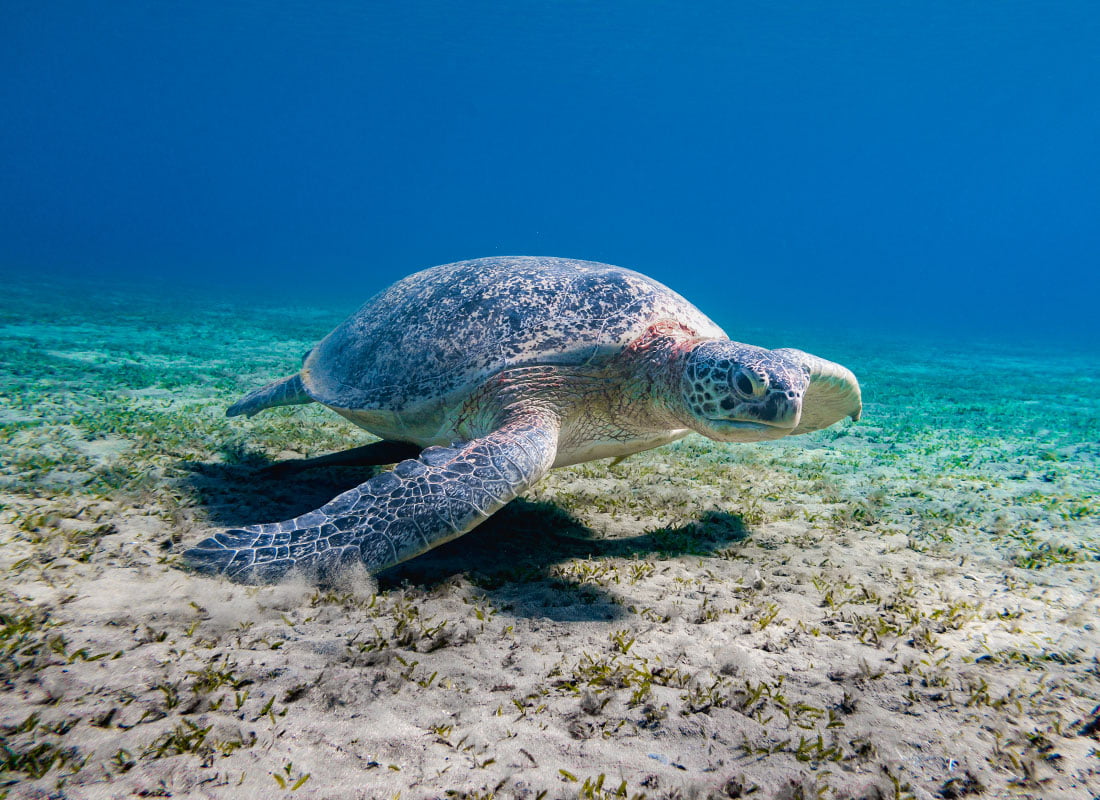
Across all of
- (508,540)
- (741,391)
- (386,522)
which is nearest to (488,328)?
(508,540)

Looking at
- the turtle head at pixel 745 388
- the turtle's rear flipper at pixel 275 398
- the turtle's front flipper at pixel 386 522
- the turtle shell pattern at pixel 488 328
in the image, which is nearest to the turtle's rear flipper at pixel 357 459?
the turtle shell pattern at pixel 488 328

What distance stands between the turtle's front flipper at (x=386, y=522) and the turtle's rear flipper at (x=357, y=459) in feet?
4.32

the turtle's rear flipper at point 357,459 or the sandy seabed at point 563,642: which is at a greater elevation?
the turtle's rear flipper at point 357,459

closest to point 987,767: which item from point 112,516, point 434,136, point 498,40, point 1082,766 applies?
point 1082,766

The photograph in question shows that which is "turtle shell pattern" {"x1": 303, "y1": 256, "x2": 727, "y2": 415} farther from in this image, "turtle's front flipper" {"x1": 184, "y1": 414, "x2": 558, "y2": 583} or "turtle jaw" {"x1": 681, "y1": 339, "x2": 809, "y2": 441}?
"turtle's front flipper" {"x1": 184, "y1": 414, "x2": 558, "y2": 583}

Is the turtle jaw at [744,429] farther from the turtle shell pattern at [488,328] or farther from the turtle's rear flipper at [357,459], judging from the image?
the turtle's rear flipper at [357,459]

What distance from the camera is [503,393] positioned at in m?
3.72

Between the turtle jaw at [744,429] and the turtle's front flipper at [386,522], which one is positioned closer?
the turtle's front flipper at [386,522]

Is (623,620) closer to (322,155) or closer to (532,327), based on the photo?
(532,327)

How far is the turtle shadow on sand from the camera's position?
274 cm

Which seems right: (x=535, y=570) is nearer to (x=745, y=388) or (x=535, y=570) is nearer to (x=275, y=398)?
(x=745, y=388)

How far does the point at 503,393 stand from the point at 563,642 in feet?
5.99

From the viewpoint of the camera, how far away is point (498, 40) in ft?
248

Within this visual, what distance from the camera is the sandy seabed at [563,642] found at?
1.57 meters
